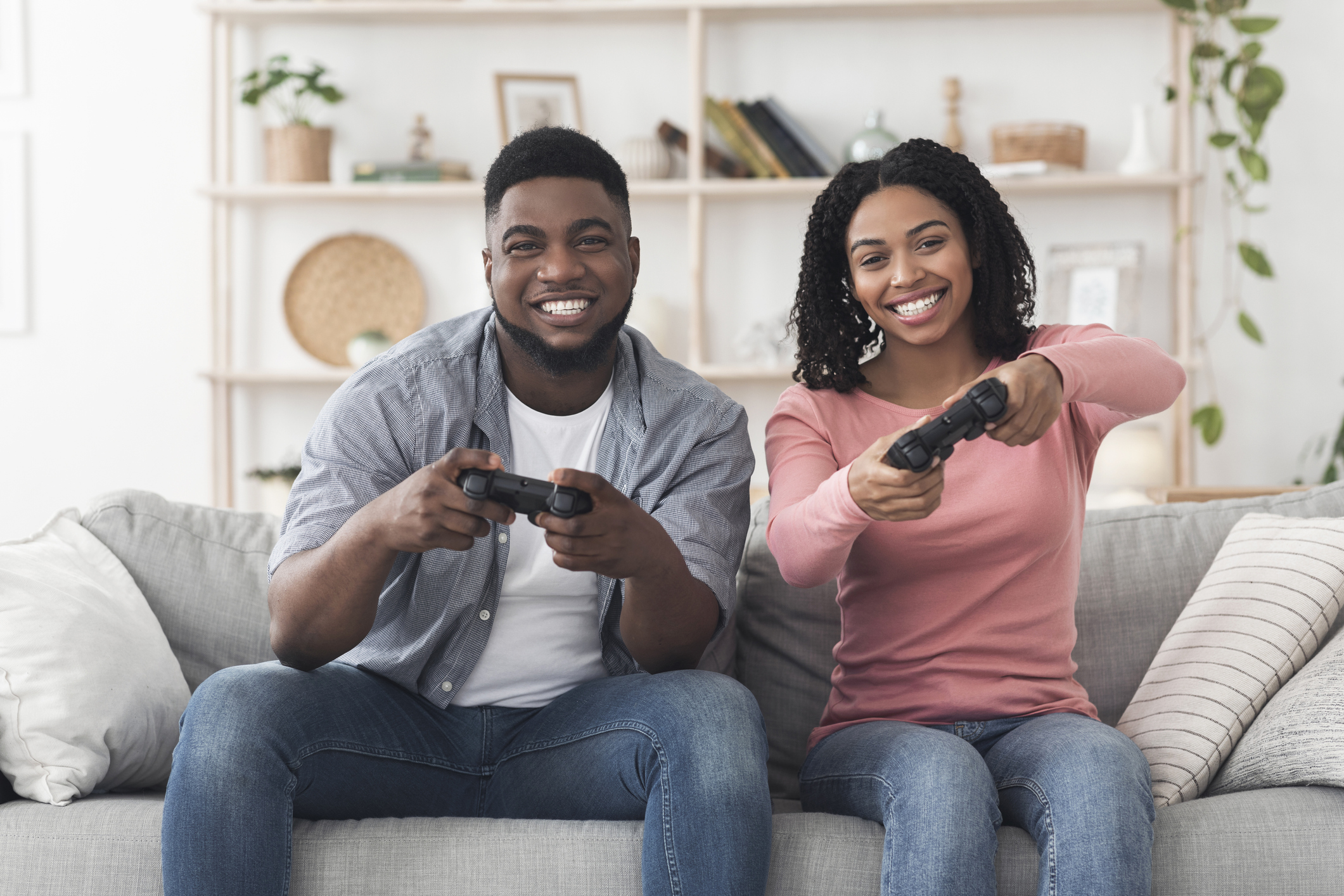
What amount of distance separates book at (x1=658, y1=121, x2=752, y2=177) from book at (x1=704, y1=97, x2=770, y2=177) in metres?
0.04

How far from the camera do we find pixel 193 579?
168 cm

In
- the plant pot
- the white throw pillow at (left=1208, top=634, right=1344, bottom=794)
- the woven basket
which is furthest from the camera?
the plant pot

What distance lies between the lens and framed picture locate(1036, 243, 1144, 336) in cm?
332

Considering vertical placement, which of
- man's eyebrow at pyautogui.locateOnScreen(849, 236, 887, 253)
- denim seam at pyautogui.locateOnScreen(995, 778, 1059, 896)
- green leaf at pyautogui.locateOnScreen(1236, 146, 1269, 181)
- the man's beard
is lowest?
denim seam at pyautogui.locateOnScreen(995, 778, 1059, 896)

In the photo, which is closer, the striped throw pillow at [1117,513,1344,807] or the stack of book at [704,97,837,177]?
the striped throw pillow at [1117,513,1344,807]

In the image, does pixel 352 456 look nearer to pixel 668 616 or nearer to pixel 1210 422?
pixel 668 616

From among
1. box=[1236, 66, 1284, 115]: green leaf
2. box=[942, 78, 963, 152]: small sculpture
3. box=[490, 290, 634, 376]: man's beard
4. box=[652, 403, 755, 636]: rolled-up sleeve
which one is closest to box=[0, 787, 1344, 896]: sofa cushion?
box=[652, 403, 755, 636]: rolled-up sleeve

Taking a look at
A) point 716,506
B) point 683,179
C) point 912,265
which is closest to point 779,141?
point 683,179

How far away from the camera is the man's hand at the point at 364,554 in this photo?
116cm

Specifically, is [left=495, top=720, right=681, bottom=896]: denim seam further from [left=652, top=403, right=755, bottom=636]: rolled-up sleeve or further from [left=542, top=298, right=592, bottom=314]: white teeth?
[left=542, top=298, right=592, bottom=314]: white teeth

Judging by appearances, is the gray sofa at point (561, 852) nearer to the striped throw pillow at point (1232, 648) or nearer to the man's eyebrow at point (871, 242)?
the striped throw pillow at point (1232, 648)

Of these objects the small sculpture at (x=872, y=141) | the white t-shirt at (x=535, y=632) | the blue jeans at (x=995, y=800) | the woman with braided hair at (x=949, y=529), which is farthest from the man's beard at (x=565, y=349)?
the small sculpture at (x=872, y=141)

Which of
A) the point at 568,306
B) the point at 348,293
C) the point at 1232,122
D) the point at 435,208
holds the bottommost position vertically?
A: the point at 568,306

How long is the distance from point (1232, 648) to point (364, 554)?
1.07 metres
